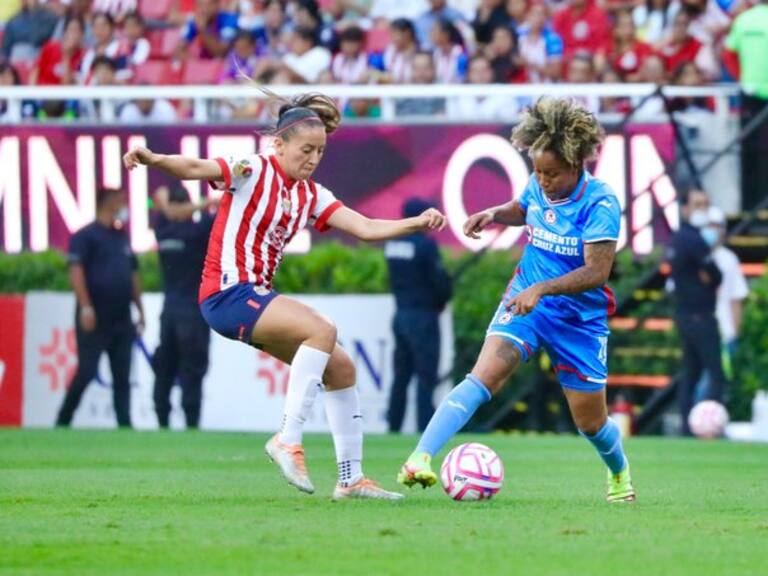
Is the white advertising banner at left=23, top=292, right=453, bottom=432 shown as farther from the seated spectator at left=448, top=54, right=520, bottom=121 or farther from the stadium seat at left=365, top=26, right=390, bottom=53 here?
the stadium seat at left=365, top=26, right=390, bottom=53

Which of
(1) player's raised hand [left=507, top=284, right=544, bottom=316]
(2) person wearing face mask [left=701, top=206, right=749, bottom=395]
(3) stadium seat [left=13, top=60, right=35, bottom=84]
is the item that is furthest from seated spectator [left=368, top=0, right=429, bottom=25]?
(1) player's raised hand [left=507, top=284, right=544, bottom=316]

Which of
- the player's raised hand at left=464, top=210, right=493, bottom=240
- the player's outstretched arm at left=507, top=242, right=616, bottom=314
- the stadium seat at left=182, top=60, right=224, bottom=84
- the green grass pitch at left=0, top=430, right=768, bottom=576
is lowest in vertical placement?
the green grass pitch at left=0, top=430, right=768, bottom=576

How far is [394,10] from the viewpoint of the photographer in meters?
23.9

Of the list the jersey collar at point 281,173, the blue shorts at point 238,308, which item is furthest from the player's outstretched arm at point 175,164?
the blue shorts at point 238,308

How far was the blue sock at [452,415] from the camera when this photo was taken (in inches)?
386

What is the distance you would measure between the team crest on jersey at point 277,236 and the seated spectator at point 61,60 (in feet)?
46.8

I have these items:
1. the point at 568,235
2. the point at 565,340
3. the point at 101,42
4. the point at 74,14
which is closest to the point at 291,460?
the point at 565,340

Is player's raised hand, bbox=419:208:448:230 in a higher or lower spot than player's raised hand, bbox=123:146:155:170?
lower

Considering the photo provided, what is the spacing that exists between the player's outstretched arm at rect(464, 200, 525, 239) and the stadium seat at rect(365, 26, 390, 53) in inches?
511

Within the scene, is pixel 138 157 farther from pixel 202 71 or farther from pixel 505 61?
pixel 202 71

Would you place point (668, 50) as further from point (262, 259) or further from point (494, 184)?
point (262, 259)

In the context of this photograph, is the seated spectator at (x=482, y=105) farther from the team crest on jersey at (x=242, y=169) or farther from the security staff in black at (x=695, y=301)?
the team crest on jersey at (x=242, y=169)

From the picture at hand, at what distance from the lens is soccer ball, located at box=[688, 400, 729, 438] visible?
18219 mm

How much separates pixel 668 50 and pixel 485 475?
11985mm
